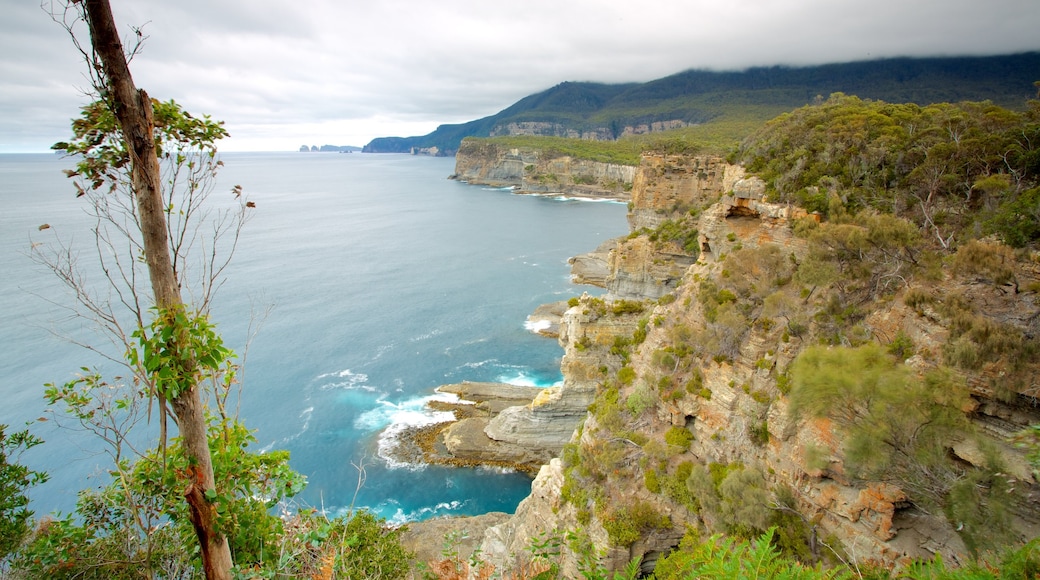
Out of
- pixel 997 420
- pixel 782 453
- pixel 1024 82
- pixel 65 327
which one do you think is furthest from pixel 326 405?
pixel 1024 82

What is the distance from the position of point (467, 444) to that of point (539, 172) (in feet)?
373

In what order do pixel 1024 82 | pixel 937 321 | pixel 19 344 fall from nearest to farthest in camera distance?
pixel 937 321
pixel 19 344
pixel 1024 82

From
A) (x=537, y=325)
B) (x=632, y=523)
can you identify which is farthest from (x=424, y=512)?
(x=537, y=325)

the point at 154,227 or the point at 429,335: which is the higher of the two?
the point at 154,227

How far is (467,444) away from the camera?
93.1 ft

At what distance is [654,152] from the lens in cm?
4244

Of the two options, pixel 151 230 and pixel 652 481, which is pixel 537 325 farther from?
pixel 151 230

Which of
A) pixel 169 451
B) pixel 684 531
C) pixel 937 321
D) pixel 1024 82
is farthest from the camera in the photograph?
pixel 1024 82

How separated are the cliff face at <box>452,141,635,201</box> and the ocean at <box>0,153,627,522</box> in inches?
1468

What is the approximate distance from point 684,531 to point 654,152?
112 feet

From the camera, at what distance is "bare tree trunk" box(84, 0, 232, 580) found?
453 cm

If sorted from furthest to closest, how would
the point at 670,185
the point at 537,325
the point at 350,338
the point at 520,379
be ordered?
the point at 537,325
the point at 670,185
the point at 350,338
the point at 520,379

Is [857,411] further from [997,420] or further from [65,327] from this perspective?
[65,327]

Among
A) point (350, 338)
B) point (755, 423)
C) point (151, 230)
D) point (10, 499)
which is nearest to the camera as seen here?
point (151, 230)
